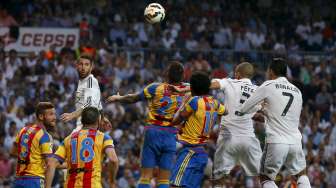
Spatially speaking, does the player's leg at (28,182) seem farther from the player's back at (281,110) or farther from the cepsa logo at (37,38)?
the cepsa logo at (37,38)

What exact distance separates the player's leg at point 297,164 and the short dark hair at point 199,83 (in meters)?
1.71

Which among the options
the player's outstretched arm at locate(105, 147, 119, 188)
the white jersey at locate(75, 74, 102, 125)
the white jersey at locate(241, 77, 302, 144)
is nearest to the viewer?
the player's outstretched arm at locate(105, 147, 119, 188)

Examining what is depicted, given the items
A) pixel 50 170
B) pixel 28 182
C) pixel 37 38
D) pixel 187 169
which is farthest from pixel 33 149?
pixel 37 38

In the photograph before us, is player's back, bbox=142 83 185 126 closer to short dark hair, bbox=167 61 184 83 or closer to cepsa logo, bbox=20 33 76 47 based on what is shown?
short dark hair, bbox=167 61 184 83

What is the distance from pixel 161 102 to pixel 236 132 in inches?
52.2

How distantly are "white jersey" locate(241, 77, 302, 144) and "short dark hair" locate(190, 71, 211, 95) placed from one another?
0.77 m

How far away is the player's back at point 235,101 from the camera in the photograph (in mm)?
16266

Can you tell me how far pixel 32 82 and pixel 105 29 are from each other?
540cm

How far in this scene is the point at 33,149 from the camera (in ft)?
49.1

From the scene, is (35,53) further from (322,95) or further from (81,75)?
(81,75)

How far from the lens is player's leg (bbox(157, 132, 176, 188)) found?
16469 millimetres

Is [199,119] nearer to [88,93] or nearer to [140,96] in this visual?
[140,96]

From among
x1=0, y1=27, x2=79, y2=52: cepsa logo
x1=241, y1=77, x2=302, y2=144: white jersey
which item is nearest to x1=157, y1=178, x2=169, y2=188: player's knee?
x1=241, y1=77, x2=302, y2=144: white jersey

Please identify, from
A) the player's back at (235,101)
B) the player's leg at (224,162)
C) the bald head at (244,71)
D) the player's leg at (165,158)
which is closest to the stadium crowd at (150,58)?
the player's leg at (165,158)
